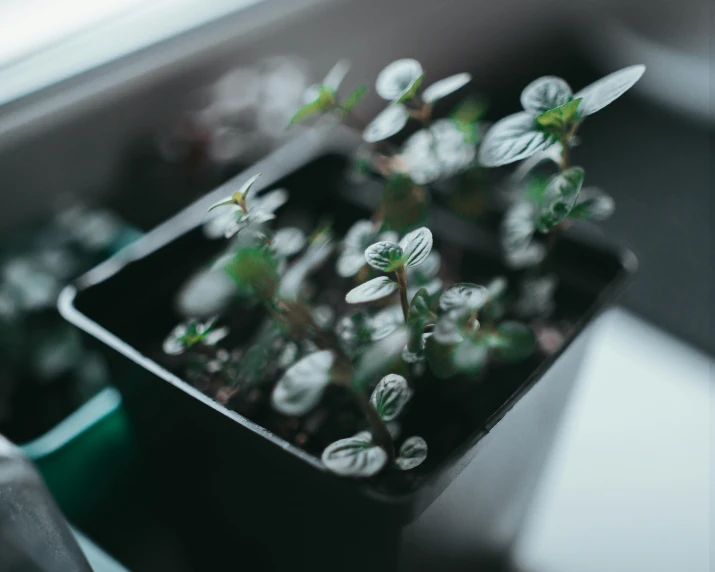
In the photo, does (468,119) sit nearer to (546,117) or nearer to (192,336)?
(546,117)

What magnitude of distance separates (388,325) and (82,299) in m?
0.25

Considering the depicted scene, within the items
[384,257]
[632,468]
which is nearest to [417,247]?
[384,257]

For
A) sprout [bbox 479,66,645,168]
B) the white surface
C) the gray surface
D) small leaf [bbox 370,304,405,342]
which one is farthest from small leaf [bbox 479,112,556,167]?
the gray surface

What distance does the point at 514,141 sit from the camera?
15.9 inches

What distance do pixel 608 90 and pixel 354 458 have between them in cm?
25

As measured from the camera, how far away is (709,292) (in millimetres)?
1214

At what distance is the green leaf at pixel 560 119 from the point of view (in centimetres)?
38

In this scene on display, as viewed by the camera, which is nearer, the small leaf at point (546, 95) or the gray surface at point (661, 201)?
the small leaf at point (546, 95)

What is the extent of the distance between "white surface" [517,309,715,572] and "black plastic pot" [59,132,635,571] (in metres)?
0.08

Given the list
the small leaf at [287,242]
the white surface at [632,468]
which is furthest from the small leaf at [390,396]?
the white surface at [632,468]

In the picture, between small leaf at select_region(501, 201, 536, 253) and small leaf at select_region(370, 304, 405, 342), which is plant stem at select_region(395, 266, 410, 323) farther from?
small leaf at select_region(501, 201, 536, 253)

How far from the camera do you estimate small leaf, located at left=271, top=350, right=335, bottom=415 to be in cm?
36

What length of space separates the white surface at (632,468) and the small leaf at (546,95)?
0.26 m

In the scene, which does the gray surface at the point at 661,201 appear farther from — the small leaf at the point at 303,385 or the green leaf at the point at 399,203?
the small leaf at the point at 303,385
